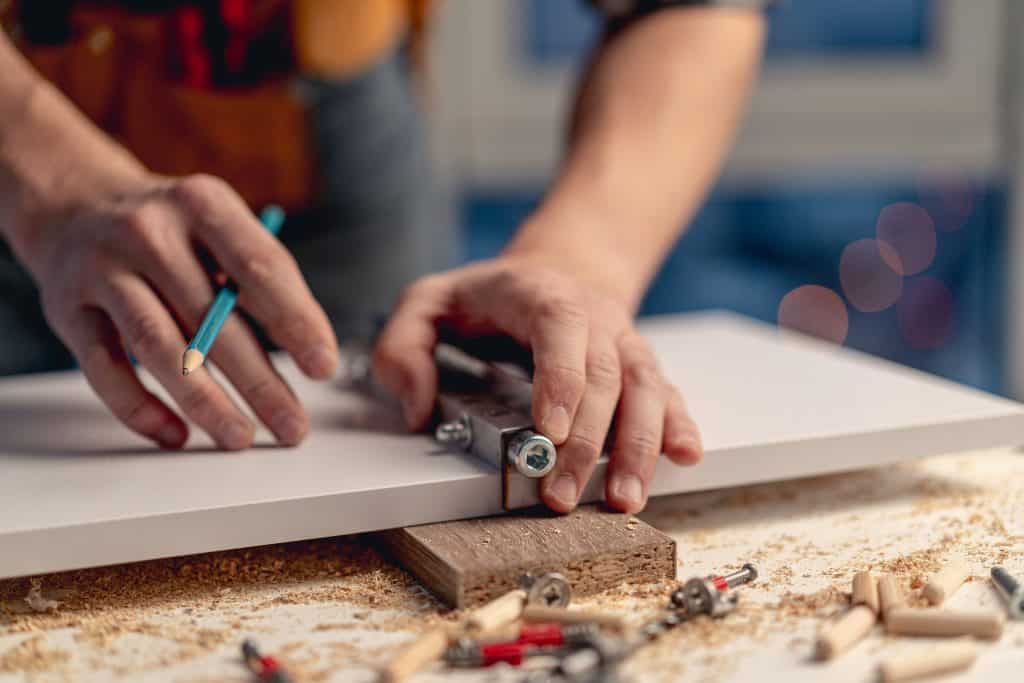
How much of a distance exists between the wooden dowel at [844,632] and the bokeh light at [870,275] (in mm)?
2304

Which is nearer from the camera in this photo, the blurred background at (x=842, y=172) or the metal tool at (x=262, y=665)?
the metal tool at (x=262, y=665)

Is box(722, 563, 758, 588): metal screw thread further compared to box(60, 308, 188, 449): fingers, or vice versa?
box(60, 308, 188, 449): fingers

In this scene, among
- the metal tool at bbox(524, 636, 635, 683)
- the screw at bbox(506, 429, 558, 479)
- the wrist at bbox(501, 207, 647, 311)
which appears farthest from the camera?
the wrist at bbox(501, 207, 647, 311)

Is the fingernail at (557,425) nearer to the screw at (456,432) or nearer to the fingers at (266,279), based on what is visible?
the screw at (456,432)

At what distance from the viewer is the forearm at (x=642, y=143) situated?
1.28 m

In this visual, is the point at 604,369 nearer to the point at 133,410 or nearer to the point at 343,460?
the point at 343,460

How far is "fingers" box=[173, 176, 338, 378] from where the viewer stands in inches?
37.7

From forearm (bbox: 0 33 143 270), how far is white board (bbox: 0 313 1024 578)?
19cm

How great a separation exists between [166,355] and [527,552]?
0.36 metres

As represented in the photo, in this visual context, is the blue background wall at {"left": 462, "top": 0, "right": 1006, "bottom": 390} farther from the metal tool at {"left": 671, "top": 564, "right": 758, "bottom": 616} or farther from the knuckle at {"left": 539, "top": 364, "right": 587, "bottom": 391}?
the metal tool at {"left": 671, "top": 564, "right": 758, "bottom": 616}

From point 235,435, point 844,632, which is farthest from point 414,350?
point 844,632

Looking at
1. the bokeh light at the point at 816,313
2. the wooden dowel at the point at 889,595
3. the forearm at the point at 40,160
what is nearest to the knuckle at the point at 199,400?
the forearm at the point at 40,160

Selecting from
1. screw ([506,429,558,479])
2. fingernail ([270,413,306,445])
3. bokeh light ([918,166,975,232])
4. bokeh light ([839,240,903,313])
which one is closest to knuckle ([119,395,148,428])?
fingernail ([270,413,306,445])

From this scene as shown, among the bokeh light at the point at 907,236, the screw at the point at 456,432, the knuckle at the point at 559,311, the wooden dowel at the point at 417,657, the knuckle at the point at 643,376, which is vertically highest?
the knuckle at the point at 559,311
